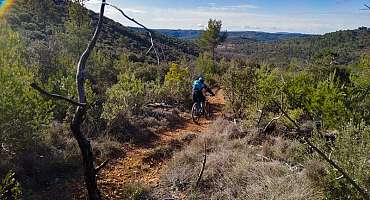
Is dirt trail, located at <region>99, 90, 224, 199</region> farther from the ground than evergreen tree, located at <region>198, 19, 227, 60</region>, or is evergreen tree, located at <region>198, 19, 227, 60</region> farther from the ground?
evergreen tree, located at <region>198, 19, 227, 60</region>

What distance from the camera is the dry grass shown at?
5.88 meters

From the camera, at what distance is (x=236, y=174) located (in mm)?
6656

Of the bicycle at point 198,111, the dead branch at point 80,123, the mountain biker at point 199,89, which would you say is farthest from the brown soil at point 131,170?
the mountain biker at point 199,89

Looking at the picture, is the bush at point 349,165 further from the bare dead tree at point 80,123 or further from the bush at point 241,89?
the bush at point 241,89

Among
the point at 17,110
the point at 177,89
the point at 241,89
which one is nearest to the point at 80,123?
the point at 17,110

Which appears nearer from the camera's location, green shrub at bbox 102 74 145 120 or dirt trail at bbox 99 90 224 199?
dirt trail at bbox 99 90 224 199

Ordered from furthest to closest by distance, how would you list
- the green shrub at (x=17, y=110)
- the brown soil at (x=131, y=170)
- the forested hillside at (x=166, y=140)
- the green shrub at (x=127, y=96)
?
the green shrub at (x=127, y=96) < the brown soil at (x=131, y=170) < the green shrub at (x=17, y=110) < the forested hillside at (x=166, y=140)

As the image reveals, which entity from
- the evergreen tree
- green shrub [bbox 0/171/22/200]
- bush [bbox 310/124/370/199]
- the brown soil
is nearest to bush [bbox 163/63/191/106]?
the brown soil

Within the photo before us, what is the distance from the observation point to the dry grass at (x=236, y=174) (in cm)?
588

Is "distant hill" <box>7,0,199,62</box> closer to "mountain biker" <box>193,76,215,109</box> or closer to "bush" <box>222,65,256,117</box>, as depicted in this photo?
"mountain biker" <box>193,76,215,109</box>

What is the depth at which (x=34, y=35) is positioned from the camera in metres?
36.6

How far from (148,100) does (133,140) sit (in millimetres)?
4443

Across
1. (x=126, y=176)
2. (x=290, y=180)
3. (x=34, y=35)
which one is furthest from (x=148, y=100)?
(x=34, y=35)

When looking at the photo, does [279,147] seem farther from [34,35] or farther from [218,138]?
[34,35]
